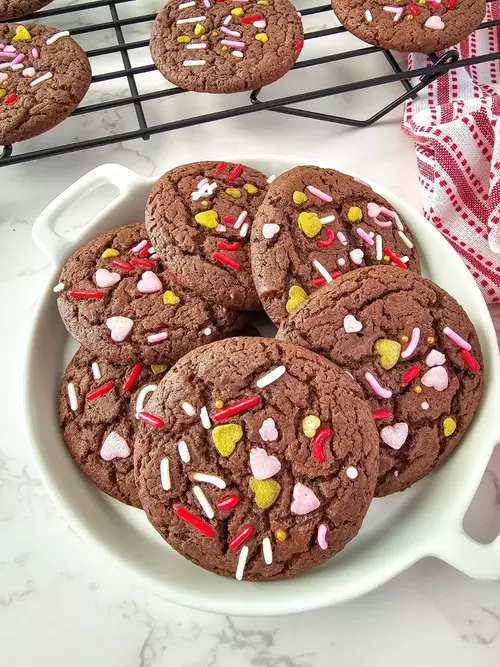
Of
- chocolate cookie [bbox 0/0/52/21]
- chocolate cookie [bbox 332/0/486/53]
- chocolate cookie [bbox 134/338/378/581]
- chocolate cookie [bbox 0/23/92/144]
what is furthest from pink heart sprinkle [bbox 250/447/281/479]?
chocolate cookie [bbox 0/0/52/21]

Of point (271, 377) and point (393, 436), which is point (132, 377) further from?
point (393, 436)

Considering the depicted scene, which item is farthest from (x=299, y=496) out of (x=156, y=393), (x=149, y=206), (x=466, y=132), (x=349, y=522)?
(x=466, y=132)

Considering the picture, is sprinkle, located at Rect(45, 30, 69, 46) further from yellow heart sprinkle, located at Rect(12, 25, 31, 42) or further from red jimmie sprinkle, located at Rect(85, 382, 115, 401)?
red jimmie sprinkle, located at Rect(85, 382, 115, 401)

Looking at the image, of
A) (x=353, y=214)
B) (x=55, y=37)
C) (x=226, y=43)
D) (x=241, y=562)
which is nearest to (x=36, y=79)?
(x=55, y=37)

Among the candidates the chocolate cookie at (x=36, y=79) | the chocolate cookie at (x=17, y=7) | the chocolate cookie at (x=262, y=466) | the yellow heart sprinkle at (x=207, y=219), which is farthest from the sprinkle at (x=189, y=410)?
the chocolate cookie at (x=17, y=7)

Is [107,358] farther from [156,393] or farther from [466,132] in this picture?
[466,132]
